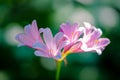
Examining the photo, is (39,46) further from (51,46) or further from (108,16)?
(108,16)

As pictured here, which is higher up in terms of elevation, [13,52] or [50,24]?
[50,24]

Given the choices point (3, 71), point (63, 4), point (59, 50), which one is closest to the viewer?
point (59, 50)

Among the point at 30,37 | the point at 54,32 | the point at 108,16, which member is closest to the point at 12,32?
the point at 54,32

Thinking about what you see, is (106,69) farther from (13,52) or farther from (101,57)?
(13,52)

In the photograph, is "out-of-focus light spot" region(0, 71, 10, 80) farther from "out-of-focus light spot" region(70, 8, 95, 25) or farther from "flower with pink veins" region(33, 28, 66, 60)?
"flower with pink veins" region(33, 28, 66, 60)

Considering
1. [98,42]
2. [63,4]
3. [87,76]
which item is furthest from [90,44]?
[63,4]

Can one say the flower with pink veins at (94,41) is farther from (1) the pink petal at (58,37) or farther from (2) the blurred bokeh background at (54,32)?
(2) the blurred bokeh background at (54,32)
